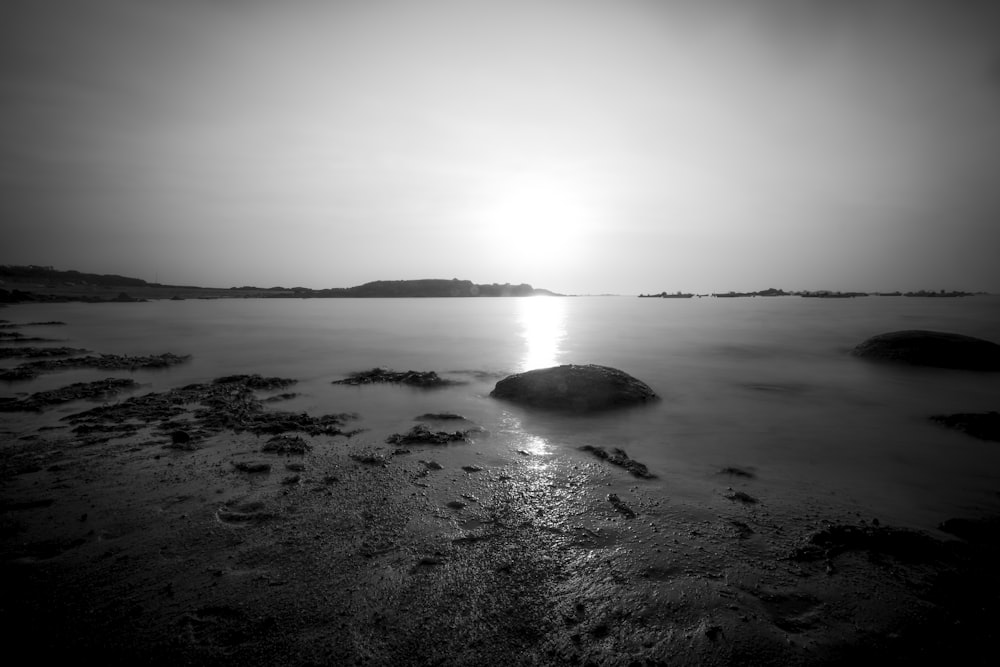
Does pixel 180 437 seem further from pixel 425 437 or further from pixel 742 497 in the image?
pixel 742 497

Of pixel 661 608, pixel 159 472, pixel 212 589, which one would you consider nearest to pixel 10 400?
pixel 159 472

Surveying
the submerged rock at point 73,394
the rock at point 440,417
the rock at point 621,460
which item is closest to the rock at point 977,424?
the rock at point 621,460

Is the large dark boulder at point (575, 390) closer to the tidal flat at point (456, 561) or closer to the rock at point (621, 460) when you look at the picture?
the rock at point (621, 460)

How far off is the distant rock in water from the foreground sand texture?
46.0 ft

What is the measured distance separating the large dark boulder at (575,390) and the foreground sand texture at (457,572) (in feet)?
12.4

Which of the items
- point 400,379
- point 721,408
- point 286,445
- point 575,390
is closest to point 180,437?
point 286,445

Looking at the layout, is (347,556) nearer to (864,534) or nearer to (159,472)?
(159,472)

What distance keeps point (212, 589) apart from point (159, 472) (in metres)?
3.16

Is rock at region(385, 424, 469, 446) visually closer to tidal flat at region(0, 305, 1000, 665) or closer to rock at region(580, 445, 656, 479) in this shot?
tidal flat at region(0, 305, 1000, 665)

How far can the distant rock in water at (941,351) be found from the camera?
44.8 feet

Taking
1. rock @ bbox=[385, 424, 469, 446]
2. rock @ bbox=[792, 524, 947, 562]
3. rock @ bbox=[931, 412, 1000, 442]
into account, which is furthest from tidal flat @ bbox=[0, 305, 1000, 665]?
rock @ bbox=[931, 412, 1000, 442]

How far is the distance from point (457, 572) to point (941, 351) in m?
19.3

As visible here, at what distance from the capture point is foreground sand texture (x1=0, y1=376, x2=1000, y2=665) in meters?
2.69

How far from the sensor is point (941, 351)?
1409cm
